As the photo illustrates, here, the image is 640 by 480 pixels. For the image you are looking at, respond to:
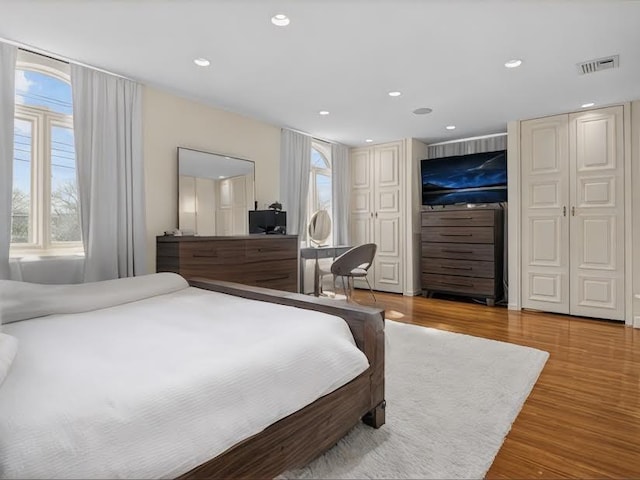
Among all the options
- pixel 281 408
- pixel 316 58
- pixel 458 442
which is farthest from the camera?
pixel 316 58

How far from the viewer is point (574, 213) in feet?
14.1

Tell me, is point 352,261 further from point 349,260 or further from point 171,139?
point 171,139

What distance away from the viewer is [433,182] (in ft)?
18.5

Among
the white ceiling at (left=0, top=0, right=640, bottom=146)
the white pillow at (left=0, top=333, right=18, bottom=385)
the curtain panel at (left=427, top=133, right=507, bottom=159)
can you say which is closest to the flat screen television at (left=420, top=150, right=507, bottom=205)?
the curtain panel at (left=427, top=133, right=507, bottom=159)

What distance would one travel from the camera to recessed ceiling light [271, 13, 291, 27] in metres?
2.32

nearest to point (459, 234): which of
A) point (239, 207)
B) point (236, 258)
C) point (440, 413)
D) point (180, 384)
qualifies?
point (239, 207)

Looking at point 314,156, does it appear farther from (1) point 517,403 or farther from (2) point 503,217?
(1) point 517,403

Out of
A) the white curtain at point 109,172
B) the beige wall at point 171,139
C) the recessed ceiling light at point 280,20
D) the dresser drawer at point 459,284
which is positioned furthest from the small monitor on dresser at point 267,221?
the dresser drawer at point 459,284

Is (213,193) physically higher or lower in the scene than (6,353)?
higher

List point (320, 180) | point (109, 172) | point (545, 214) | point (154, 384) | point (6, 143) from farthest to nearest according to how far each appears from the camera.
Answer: point (320, 180) < point (545, 214) < point (109, 172) < point (6, 143) < point (154, 384)

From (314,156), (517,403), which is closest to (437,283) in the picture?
(314,156)

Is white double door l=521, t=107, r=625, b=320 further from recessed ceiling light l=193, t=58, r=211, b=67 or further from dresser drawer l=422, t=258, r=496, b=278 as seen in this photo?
recessed ceiling light l=193, t=58, r=211, b=67

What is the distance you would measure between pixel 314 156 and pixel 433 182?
195 centimetres

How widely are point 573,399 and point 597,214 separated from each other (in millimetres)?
2899
